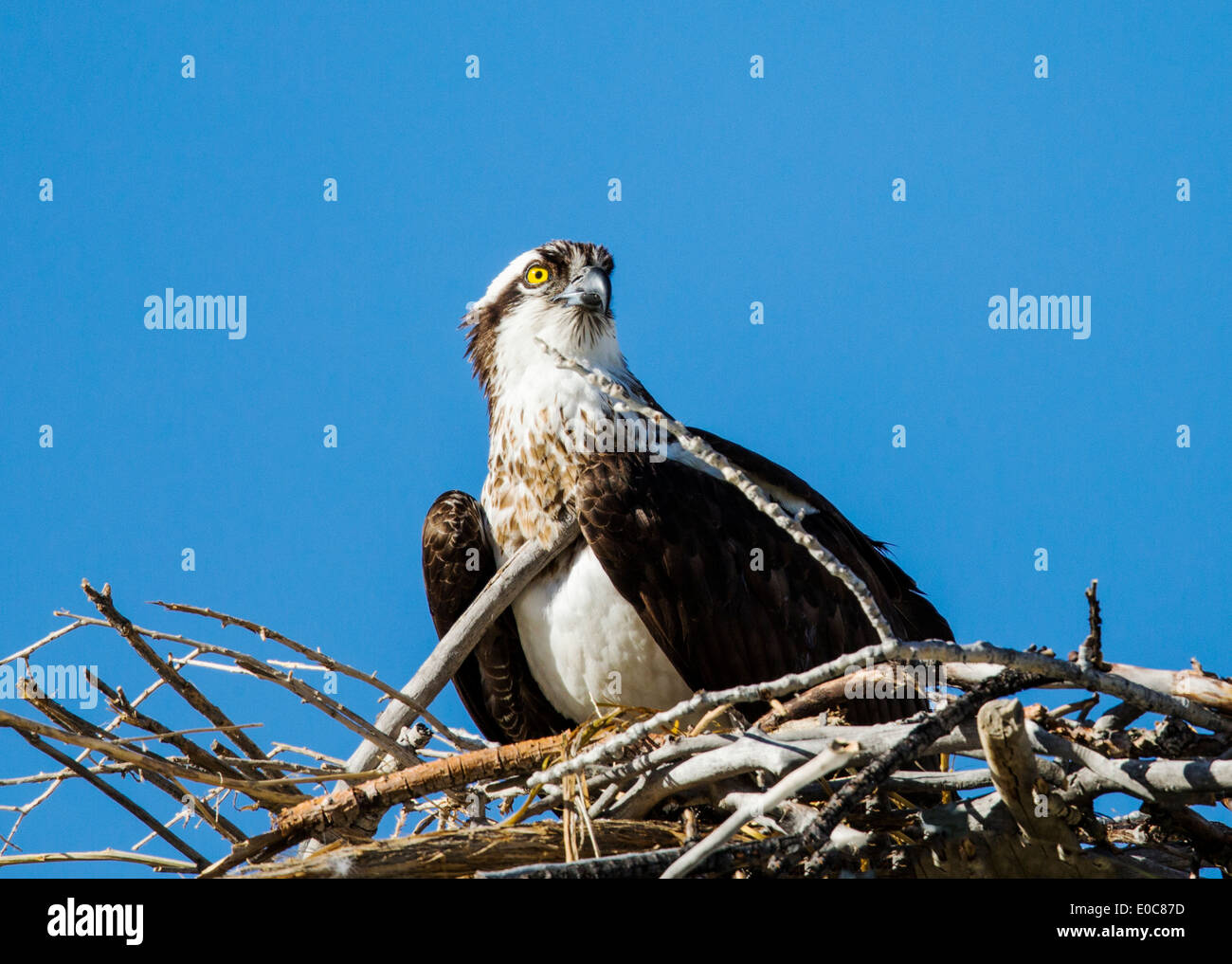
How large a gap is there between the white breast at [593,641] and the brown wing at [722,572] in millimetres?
143

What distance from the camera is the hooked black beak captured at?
257 inches

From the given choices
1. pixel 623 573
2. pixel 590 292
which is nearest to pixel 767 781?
pixel 623 573

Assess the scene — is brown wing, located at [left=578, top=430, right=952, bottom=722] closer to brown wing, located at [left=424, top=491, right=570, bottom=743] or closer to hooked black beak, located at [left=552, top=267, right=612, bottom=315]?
brown wing, located at [left=424, top=491, right=570, bottom=743]

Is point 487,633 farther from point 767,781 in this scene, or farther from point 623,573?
point 767,781

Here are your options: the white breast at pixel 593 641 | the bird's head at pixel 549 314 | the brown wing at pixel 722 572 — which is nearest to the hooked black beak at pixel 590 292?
the bird's head at pixel 549 314

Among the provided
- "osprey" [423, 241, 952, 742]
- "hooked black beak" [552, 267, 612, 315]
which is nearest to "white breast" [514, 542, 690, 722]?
"osprey" [423, 241, 952, 742]

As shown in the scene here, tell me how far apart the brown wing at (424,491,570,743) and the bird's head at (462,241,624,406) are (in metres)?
0.79

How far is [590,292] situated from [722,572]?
168 cm

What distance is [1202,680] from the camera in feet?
11.8

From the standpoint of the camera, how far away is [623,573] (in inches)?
215

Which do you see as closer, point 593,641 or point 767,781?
point 767,781

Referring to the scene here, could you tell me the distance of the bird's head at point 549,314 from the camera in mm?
6582
